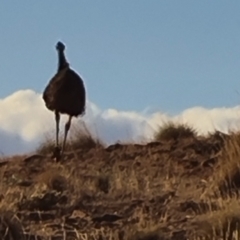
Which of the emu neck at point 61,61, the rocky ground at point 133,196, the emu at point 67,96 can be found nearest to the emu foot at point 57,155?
the emu at point 67,96

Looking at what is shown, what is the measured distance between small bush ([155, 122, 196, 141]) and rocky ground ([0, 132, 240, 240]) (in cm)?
195

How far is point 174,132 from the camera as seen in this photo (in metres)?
21.5

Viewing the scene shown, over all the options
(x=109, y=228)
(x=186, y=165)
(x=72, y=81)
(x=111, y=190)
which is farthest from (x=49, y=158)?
(x=109, y=228)

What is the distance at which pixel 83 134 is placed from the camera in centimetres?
2272

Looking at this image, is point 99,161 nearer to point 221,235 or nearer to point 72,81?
point 72,81

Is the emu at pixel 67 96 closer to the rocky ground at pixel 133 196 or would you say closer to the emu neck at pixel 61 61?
the emu neck at pixel 61 61

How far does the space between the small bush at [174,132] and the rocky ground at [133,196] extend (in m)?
1.95

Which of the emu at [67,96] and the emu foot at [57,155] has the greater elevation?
the emu at [67,96]

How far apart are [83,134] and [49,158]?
2342mm

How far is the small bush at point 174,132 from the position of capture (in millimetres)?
21172

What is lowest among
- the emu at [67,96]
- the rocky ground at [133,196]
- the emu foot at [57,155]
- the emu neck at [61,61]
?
the rocky ground at [133,196]

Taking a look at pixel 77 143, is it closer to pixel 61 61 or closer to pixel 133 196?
pixel 61 61

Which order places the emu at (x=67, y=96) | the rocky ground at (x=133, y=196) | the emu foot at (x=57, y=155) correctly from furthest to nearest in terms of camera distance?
the emu at (x=67, y=96)
the emu foot at (x=57, y=155)
the rocky ground at (x=133, y=196)

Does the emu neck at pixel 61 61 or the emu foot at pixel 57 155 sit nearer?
the emu foot at pixel 57 155
